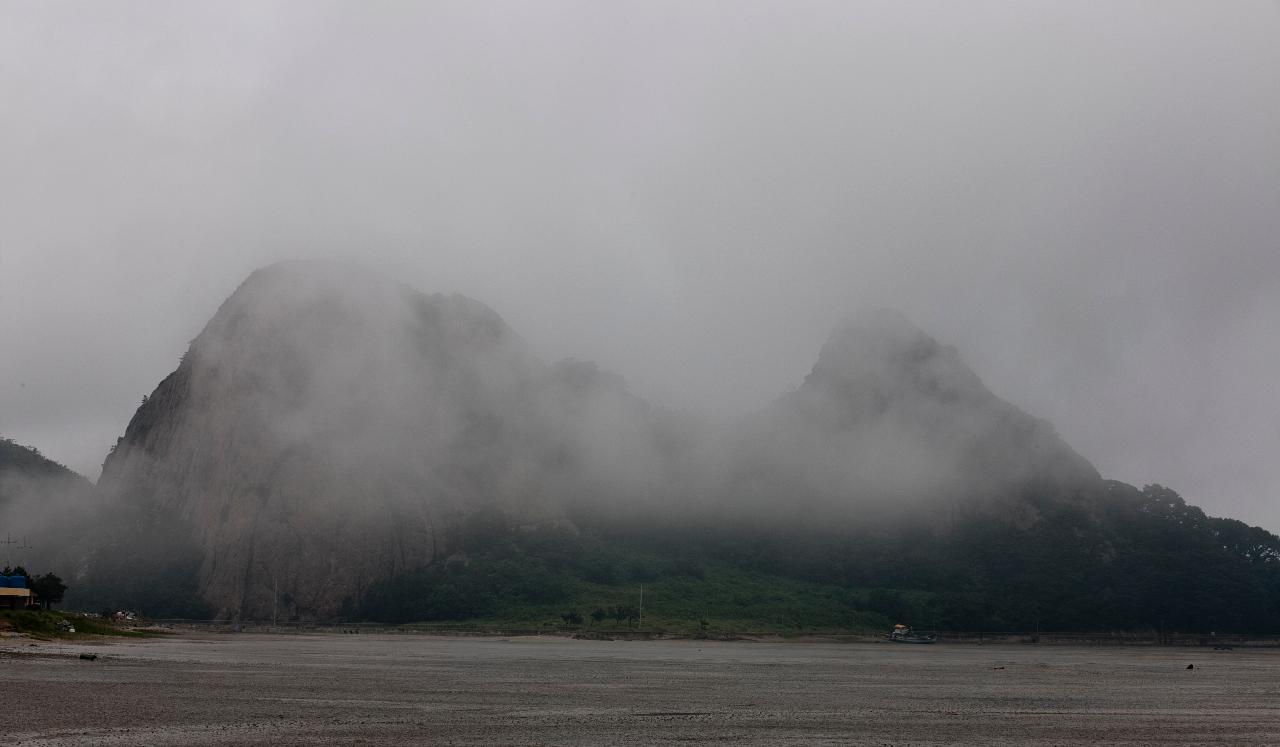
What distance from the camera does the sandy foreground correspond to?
39.6m

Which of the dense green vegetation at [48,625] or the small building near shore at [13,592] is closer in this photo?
the dense green vegetation at [48,625]

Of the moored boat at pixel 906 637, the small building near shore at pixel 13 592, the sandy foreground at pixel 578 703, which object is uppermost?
the small building near shore at pixel 13 592

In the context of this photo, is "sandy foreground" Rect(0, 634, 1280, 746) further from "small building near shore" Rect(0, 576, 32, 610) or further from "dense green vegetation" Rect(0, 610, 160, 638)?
"small building near shore" Rect(0, 576, 32, 610)

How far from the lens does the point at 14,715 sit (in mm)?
39625

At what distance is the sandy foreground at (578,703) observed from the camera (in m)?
39.6

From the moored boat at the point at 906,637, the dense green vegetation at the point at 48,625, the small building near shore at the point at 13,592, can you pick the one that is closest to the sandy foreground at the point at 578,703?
the dense green vegetation at the point at 48,625

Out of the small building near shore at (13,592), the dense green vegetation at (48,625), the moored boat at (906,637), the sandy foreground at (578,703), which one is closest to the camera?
the sandy foreground at (578,703)

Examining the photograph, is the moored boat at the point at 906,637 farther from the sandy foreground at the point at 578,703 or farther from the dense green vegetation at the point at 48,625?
the dense green vegetation at the point at 48,625

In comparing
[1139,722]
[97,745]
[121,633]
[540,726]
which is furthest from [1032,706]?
[121,633]

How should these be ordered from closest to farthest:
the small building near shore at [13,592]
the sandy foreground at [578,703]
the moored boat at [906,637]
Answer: the sandy foreground at [578,703]
the small building near shore at [13,592]
the moored boat at [906,637]

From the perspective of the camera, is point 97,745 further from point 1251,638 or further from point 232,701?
point 1251,638

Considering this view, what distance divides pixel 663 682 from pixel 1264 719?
33290 mm

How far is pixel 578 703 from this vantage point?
52.7 meters

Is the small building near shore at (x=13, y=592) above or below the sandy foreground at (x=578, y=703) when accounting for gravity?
above
